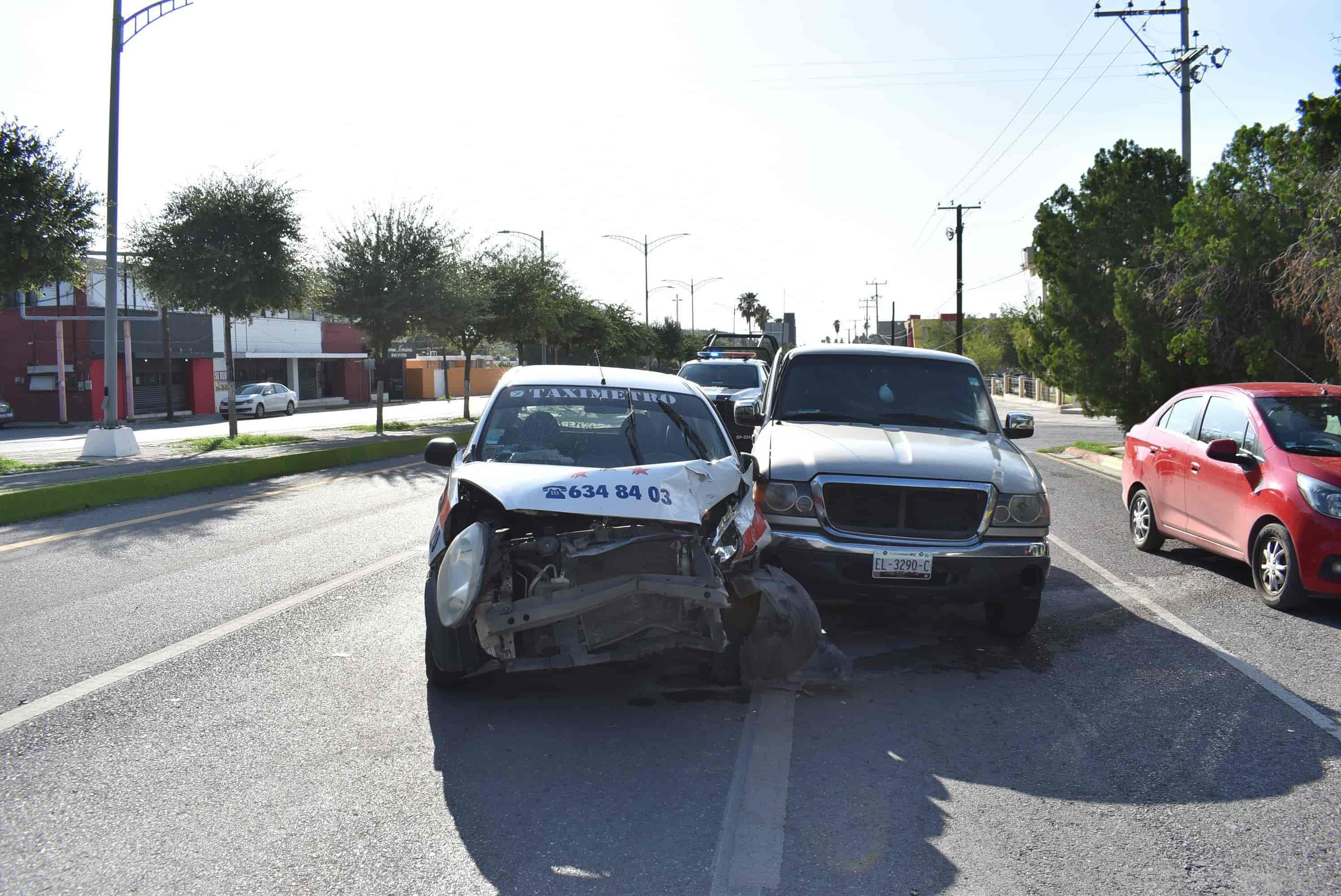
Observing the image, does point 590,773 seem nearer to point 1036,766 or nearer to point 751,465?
point 1036,766

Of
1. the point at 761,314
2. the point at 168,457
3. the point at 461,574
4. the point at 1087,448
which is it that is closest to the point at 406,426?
the point at 168,457

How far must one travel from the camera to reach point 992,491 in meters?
6.73

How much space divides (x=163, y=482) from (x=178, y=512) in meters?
2.36

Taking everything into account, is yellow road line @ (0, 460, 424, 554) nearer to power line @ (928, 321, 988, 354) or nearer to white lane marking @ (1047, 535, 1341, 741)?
white lane marking @ (1047, 535, 1341, 741)

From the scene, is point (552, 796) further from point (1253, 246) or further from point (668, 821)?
point (1253, 246)

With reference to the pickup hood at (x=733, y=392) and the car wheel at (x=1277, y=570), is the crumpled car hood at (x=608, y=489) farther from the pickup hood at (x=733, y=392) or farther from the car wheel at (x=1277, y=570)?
the pickup hood at (x=733, y=392)

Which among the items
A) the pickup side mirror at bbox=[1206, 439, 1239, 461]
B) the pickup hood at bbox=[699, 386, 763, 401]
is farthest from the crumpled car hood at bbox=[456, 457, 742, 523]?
the pickup hood at bbox=[699, 386, 763, 401]

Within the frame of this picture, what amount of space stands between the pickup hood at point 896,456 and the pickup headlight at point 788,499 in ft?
0.16

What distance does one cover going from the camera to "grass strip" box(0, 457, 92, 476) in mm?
18766

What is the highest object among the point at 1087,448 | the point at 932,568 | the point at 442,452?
the point at 442,452

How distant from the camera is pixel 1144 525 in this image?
10734mm

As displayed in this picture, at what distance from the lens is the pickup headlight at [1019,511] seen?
6.75 m

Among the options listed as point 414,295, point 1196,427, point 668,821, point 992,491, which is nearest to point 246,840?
point 668,821

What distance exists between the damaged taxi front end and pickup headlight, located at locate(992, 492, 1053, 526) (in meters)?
1.52
